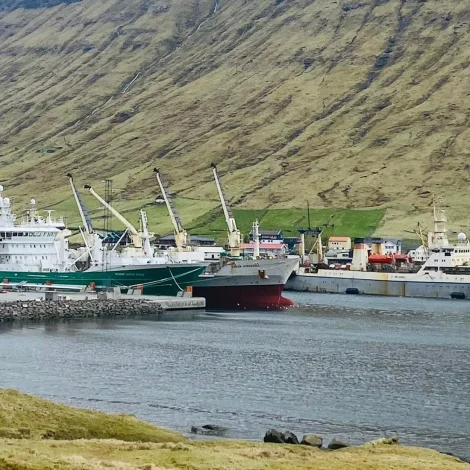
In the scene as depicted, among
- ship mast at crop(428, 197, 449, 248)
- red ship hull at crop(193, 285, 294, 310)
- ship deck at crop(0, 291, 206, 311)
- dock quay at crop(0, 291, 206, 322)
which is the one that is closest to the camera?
dock quay at crop(0, 291, 206, 322)

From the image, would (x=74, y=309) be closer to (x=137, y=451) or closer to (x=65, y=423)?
(x=65, y=423)

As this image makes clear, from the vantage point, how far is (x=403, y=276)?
164 m

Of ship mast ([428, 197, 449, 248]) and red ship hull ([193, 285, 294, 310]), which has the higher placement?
ship mast ([428, 197, 449, 248])

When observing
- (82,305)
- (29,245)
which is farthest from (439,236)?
(82,305)

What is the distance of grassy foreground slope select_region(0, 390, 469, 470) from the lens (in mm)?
33062

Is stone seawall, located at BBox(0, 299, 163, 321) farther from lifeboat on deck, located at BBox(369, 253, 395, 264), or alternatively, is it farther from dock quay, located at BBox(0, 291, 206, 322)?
lifeboat on deck, located at BBox(369, 253, 395, 264)

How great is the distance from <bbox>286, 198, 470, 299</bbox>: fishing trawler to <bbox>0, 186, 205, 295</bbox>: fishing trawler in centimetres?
4449

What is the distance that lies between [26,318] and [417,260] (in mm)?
93502

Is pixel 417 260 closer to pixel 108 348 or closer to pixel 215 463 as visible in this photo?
pixel 108 348

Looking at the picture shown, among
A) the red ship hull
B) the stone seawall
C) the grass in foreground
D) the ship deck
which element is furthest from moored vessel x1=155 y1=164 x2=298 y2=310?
the grass in foreground

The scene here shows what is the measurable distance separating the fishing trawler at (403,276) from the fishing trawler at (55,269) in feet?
146

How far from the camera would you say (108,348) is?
81812 mm

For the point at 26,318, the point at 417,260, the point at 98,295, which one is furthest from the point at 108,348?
the point at 417,260

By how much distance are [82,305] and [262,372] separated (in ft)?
143
